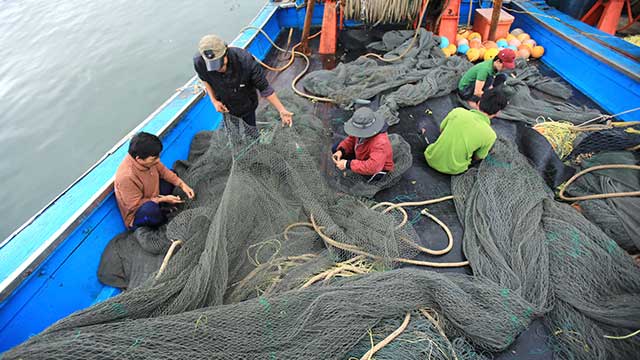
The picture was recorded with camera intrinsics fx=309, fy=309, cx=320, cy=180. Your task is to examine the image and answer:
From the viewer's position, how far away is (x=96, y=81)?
7547 millimetres

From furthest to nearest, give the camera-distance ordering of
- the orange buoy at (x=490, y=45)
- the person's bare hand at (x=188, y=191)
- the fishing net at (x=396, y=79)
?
the orange buoy at (x=490, y=45) < the fishing net at (x=396, y=79) < the person's bare hand at (x=188, y=191)

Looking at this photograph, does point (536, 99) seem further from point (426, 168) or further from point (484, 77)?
point (426, 168)

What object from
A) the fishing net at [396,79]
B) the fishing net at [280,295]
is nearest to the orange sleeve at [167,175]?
the fishing net at [280,295]

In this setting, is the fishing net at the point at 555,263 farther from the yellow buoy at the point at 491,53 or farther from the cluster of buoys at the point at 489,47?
the cluster of buoys at the point at 489,47

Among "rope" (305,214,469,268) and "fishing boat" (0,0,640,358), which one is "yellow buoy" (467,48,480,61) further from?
"rope" (305,214,469,268)

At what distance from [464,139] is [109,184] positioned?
344 cm

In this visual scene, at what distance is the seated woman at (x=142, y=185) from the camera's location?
2562 millimetres

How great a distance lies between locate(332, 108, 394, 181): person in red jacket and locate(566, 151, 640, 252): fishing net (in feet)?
6.20

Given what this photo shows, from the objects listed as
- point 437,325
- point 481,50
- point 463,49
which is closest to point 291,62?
point 463,49

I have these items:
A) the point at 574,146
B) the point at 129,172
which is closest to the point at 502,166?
the point at 574,146

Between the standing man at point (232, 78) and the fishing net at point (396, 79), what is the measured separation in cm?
157

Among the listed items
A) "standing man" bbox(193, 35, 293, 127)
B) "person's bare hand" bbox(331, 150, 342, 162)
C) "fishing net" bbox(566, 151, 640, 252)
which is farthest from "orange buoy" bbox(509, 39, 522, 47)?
"standing man" bbox(193, 35, 293, 127)

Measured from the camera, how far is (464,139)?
3.16 meters

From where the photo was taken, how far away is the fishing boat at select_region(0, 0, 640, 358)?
2.20m
